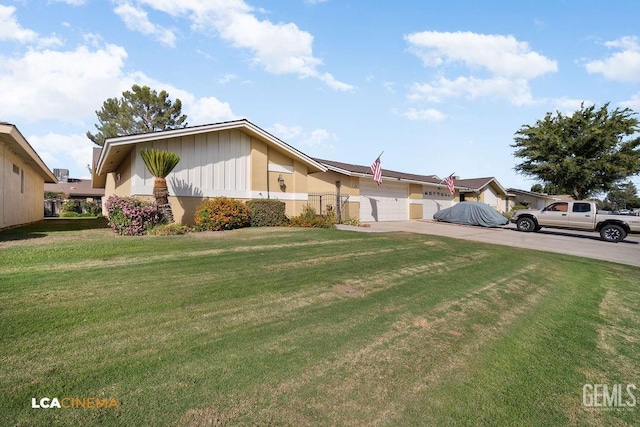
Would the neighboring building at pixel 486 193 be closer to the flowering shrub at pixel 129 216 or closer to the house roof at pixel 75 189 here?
the flowering shrub at pixel 129 216

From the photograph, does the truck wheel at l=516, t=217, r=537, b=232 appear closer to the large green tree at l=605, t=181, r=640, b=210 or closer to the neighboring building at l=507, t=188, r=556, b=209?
the neighboring building at l=507, t=188, r=556, b=209

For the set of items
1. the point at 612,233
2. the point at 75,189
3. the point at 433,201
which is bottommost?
the point at 612,233

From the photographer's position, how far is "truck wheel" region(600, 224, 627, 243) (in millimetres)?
15023

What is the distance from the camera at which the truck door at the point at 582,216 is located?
15.9 metres

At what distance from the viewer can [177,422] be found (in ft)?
7.04

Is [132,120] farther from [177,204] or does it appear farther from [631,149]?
[631,149]

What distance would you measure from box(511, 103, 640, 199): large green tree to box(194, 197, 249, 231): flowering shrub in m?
32.7

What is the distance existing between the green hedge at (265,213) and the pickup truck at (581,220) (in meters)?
14.7

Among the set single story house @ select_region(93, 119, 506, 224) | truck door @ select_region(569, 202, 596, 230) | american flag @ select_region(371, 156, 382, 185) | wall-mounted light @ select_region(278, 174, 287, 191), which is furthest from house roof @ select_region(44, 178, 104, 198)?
truck door @ select_region(569, 202, 596, 230)

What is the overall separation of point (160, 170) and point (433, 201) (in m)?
22.9

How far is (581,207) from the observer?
16.3 m

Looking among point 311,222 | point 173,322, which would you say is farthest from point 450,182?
point 173,322

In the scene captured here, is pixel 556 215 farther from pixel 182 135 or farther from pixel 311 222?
pixel 182 135

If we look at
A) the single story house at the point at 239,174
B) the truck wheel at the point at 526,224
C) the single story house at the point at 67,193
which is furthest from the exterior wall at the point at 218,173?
Result: the single story house at the point at 67,193
